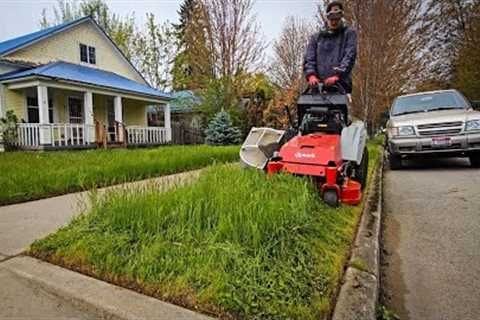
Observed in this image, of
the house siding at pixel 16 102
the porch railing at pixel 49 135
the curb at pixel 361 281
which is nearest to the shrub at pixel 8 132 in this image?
the porch railing at pixel 49 135

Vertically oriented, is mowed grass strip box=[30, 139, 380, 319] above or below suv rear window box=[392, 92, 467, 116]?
below

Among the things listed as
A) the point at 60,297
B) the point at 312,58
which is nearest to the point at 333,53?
the point at 312,58

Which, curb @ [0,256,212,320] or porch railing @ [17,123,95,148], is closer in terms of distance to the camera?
curb @ [0,256,212,320]

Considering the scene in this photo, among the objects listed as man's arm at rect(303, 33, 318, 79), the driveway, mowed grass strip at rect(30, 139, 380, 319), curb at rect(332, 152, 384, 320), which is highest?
man's arm at rect(303, 33, 318, 79)

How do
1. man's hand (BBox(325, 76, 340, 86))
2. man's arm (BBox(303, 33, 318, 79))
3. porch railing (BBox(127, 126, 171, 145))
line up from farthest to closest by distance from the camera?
porch railing (BBox(127, 126, 171, 145))
man's arm (BBox(303, 33, 318, 79))
man's hand (BBox(325, 76, 340, 86))

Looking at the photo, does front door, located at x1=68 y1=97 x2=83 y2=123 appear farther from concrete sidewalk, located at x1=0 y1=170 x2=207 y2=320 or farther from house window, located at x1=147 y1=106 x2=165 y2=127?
concrete sidewalk, located at x1=0 y1=170 x2=207 y2=320

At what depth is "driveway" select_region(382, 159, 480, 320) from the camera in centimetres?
194

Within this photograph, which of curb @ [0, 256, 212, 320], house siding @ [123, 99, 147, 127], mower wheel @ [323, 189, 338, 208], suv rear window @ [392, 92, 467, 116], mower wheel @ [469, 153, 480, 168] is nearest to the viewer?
curb @ [0, 256, 212, 320]

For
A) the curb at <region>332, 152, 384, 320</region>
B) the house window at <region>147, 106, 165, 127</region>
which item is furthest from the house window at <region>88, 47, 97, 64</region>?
the curb at <region>332, 152, 384, 320</region>

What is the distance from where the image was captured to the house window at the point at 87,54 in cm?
1680

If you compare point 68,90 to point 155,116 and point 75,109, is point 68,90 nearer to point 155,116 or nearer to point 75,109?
point 75,109

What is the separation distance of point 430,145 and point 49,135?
12673mm

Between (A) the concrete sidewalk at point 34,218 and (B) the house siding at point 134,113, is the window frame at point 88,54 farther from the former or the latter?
(A) the concrete sidewalk at point 34,218

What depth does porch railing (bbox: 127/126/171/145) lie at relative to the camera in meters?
15.7
